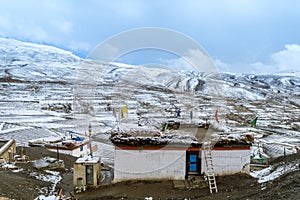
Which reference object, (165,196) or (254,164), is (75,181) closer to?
(165,196)

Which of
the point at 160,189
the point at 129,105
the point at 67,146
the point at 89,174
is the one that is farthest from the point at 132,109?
the point at 160,189

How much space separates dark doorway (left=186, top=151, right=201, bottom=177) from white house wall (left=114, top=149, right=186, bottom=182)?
18 centimetres

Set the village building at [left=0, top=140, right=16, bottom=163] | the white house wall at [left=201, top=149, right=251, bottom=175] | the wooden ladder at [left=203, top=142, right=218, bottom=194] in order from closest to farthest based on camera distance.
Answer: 1. the wooden ladder at [left=203, top=142, right=218, bottom=194]
2. the white house wall at [left=201, top=149, right=251, bottom=175]
3. the village building at [left=0, top=140, right=16, bottom=163]

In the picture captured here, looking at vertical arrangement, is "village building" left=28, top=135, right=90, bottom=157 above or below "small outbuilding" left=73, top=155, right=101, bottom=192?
below

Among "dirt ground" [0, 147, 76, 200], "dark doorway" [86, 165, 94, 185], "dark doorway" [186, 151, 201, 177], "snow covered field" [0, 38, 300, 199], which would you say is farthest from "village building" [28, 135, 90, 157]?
"dark doorway" [186, 151, 201, 177]

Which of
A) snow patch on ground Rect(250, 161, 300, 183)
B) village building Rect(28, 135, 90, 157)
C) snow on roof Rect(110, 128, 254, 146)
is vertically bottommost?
village building Rect(28, 135, 90, 157)

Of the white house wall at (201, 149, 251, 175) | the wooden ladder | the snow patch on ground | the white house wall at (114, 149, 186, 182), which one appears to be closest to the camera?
the snow patch on ground

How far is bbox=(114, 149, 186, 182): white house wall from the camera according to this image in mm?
13016

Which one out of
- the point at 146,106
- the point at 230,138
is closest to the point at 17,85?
A: the point at 146,106

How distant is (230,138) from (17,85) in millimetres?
101212

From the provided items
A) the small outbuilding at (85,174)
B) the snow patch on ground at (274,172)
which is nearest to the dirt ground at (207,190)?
the snow patch on ground at (274,172)

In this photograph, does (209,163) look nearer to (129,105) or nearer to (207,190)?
(207,190)

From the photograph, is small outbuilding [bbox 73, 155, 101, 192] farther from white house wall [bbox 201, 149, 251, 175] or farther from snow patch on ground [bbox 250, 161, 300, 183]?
snow patch on ground [bbox 250, 161, 300, 183]

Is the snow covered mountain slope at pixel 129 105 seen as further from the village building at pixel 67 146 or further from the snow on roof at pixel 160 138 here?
the snow on roof at pixel 160 138
